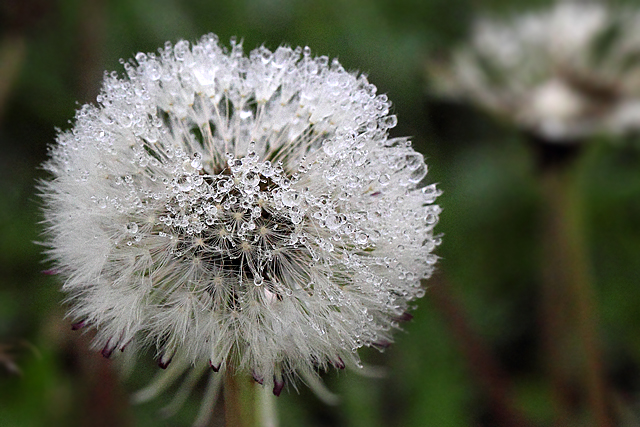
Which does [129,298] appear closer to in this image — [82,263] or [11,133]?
[82,263]

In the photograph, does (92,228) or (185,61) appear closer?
(92,228)

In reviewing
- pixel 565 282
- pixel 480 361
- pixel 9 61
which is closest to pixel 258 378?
pixel 480 361

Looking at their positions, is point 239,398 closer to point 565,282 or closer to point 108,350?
point 108,350

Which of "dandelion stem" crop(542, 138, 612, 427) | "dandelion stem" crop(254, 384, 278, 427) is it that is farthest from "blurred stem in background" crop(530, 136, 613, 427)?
"dandelion stem" crop(254, 384, 278, 427)

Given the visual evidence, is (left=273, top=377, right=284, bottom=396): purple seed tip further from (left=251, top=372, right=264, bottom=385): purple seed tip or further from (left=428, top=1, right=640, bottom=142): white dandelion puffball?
(left=428, top=1, right=640, bottom=142): white dandelion puffball

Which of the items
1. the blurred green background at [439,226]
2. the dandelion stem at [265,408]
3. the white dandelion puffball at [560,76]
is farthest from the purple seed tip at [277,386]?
the white dandelion puffball at [560,76]

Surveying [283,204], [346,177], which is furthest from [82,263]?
[346,177]
